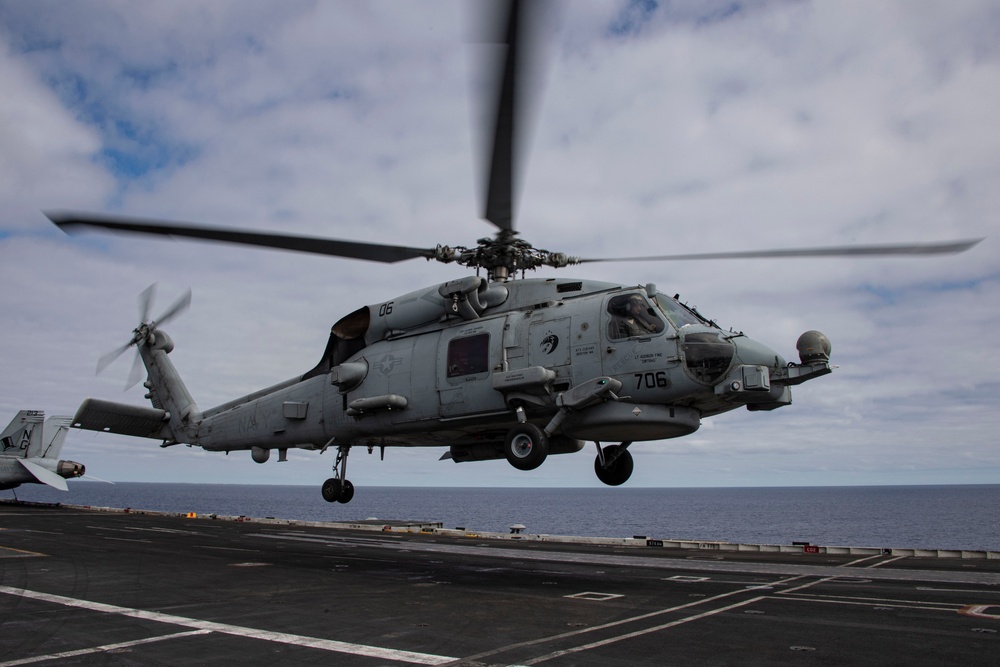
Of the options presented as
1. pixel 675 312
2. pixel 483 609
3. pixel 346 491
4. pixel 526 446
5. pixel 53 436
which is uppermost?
pixel 675 312

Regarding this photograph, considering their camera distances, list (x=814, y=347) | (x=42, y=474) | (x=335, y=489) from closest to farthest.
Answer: (x=814, y=347) < (x=335, y=489) < (x=42, y=474)

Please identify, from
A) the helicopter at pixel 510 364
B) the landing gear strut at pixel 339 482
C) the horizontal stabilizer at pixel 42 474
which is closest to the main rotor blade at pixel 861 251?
the helicopter at pixel 510 364

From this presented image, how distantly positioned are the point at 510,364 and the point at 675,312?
135 inches

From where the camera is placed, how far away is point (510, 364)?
48.6ft

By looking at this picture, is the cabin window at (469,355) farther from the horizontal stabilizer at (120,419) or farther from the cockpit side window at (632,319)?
the horizontal stabilizer at (120,419)

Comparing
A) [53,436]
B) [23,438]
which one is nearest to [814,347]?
[53,436]

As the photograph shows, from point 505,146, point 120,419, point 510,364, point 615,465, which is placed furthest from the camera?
point 120,419

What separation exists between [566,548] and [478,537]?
6255 mm

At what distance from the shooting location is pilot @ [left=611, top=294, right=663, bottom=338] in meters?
13.6

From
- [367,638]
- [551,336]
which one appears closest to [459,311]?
[551,336]

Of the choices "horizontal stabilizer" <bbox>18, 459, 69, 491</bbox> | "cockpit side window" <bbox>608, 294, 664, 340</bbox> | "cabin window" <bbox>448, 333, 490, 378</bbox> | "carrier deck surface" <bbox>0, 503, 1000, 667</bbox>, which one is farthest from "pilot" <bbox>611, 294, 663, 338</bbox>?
"horizontal stabilizer" <bbox>18, 459, 69, 491</bbox>

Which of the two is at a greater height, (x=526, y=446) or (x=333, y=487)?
(x=526, y=446)

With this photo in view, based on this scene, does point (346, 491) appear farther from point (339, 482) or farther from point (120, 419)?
point (120, 419)

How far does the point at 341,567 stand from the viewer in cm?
1808
